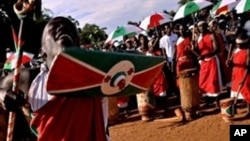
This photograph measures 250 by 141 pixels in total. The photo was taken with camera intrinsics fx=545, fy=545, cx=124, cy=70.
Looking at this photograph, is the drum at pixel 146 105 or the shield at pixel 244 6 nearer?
the drum at pixel 146 105

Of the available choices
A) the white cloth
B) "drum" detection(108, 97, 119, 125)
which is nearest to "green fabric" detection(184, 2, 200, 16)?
the white cloth

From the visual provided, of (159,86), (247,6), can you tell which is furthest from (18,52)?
(247,6)

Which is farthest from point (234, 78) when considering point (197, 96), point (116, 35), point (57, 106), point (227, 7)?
point (116, 35)

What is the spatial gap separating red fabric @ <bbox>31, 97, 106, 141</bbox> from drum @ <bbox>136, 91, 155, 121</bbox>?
6.62m

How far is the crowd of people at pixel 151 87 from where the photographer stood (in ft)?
11.4

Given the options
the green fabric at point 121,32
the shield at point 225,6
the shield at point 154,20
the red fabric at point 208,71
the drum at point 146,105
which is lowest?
the drum at point 146,105

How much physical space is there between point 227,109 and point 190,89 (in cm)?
111

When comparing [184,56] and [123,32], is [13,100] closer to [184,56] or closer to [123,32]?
[184,56]

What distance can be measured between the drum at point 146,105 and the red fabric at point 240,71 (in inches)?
77.6

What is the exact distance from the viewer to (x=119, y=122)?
10.8 m

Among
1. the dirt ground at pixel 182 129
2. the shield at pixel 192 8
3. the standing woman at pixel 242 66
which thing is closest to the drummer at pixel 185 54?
the dirt ground at pixel 182 129

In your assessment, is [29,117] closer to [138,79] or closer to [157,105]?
[138,79]

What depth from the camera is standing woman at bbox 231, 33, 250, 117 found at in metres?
8.42

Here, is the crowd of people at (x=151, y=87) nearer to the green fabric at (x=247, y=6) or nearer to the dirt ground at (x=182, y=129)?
the dirt ground at (x=182, y=129)
